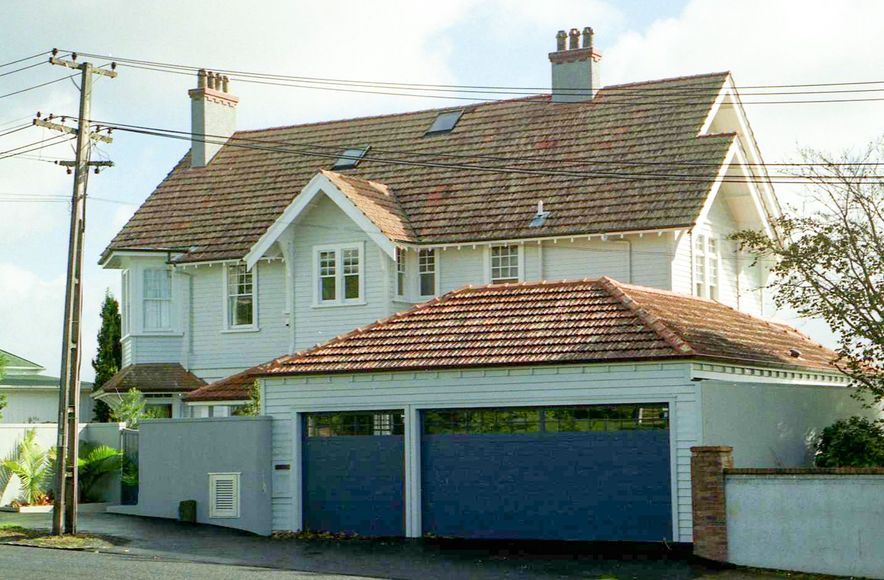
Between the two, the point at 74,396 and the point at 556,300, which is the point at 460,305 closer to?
the point at 556,300

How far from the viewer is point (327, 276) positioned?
115 feet

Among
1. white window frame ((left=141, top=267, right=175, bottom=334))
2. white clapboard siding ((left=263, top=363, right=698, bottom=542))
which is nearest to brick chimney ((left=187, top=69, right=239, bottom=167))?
white window frame ((left=141, top=267, right=175, bottom=334))

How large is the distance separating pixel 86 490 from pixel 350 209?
10.0 metres

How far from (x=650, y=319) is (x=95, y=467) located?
16913 mm

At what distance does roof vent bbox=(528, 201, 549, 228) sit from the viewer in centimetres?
3328

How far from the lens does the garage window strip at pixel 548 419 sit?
75.9ft

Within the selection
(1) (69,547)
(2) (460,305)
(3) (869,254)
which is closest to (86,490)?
(1) (69,547)

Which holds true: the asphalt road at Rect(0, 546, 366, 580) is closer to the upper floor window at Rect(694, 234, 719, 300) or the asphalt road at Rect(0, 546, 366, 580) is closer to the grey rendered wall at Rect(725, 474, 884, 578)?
the grey rendered wall at Rect(725, 474, 884, 578)

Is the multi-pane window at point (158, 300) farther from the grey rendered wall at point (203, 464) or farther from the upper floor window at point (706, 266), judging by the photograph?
the upper floor window at point (706, 266)

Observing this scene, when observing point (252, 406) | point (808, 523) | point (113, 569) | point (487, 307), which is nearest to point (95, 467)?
point (252, 406)

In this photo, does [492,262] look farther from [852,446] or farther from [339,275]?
[852,446]

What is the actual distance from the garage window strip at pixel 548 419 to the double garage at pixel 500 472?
18 millimetres

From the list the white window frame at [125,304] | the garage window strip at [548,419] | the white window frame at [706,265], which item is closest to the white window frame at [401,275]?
the white window frame at [706,265]

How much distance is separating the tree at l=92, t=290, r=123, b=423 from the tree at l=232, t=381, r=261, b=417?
33.0 feet
